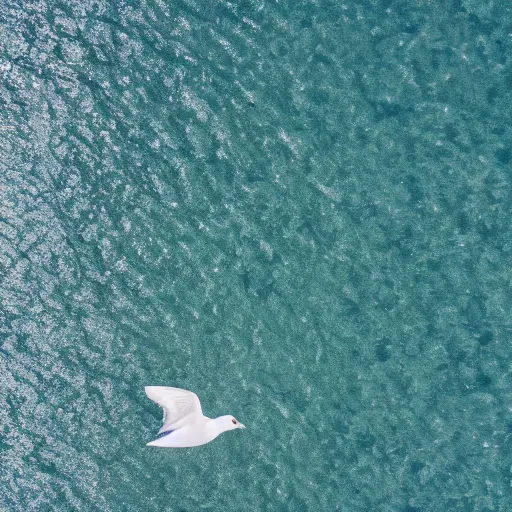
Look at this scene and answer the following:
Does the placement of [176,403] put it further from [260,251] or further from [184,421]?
[260,251]

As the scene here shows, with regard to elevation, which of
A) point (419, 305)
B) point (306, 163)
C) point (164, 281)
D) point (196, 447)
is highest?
point (306, 163)

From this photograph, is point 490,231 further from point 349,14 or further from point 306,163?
point 349,14

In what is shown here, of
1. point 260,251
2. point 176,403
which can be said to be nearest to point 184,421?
point 176,403

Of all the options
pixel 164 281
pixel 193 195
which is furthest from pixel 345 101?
pixel 164 281
